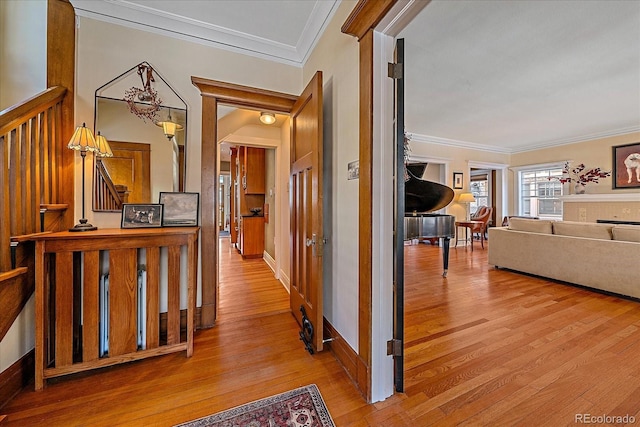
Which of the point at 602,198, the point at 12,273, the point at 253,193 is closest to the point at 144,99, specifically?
the point at 12,273

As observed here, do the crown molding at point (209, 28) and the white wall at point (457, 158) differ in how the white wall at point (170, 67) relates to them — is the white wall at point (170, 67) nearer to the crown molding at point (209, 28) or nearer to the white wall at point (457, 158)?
the crown molding at point (209, 28)

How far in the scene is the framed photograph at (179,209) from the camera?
6.65 feet

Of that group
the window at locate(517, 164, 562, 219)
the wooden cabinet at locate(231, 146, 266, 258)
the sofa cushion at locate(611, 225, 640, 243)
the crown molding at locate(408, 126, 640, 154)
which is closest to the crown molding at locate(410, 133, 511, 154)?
the crown molding at locate(408, 126, 640, 154)

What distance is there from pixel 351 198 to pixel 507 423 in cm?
140

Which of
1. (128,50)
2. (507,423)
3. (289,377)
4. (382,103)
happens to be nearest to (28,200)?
(128,50)

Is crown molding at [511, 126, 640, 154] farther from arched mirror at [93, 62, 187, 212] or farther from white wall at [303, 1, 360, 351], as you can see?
arched mirror at [93, 62, 187, 212]

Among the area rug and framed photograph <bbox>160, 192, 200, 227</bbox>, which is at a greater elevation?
framed photograph <bbox>160, 192, 200, 227</bbox>

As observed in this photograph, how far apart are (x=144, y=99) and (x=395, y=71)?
1.96m

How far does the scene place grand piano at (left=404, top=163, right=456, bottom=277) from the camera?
3.33 meters

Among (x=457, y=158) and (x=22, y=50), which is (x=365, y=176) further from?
(x=457, y=158)

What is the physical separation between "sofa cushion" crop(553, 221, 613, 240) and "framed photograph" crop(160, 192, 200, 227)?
4434 millimetres

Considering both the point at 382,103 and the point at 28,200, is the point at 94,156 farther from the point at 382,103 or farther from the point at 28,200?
the point at 382,103

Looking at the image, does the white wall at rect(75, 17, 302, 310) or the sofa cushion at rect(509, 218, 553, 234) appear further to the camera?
the sofa cushion at rect(509, 218, 553, 234)

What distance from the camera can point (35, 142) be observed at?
5.10ft
